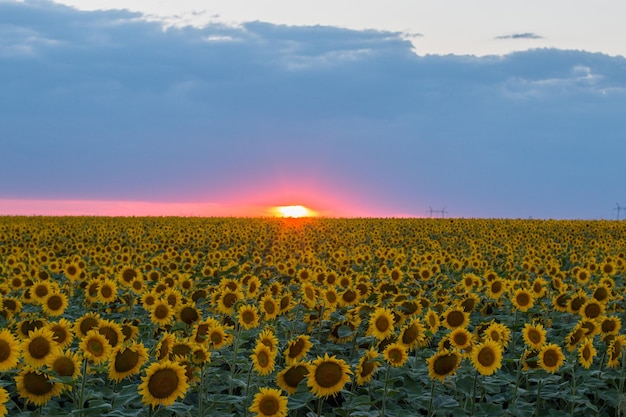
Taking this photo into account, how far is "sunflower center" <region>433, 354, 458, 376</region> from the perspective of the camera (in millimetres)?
6793

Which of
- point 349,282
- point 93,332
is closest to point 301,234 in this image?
point 349,282

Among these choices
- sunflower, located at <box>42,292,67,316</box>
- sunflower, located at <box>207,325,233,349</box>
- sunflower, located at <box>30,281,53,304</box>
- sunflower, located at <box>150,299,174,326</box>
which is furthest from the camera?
sunflower, located at <box>30,281,53,304</box>

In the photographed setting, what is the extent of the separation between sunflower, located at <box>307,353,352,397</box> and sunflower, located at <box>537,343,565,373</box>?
114 inches

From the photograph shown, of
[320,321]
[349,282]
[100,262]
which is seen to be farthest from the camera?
[100,262]

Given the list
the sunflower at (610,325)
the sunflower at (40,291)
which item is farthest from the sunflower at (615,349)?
the sunflower at (40,291)

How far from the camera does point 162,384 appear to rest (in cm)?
577

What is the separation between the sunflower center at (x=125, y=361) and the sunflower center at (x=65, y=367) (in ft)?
1.28

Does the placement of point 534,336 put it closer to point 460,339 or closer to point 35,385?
point 460,339

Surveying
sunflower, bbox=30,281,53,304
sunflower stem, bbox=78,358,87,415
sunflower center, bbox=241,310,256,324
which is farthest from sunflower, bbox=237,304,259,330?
sunflower, bbox=30,281,53,304

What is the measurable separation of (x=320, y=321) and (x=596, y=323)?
3.91 metres

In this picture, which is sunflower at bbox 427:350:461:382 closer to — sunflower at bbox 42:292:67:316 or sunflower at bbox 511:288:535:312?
sunflower at bbox 511:288:535:312

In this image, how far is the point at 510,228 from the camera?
43.2 meters

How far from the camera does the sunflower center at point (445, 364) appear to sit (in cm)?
679

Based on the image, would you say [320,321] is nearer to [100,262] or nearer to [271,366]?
[271,366]
